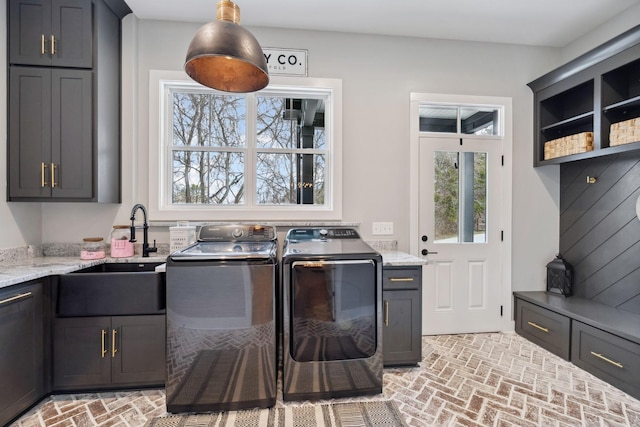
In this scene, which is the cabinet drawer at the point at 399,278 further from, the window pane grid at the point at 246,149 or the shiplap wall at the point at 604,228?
the shiplap wall at the point at 604,228

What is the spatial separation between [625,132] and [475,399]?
7.35 ft

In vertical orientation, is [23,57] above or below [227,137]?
above

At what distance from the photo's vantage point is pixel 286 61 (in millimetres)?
2812

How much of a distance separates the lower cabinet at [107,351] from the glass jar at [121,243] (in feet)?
2.04

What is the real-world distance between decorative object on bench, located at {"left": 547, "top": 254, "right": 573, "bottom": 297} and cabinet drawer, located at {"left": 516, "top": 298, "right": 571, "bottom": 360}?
1.24 feet

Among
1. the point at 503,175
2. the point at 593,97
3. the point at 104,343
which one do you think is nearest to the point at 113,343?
the point at 104,343

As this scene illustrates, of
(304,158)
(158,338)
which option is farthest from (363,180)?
(158,338)

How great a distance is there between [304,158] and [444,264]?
1.76 m

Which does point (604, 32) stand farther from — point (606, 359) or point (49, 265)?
point (49, 265)

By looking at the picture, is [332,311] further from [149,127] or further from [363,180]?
[149,127]

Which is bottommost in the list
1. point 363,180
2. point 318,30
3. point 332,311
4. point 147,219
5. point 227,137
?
point 332,311

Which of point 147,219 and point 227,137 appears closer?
point 147,219

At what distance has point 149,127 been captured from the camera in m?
2.70

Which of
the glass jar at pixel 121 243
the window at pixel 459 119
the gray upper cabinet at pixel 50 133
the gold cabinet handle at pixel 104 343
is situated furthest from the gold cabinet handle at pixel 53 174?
the window at pixel 459 119
